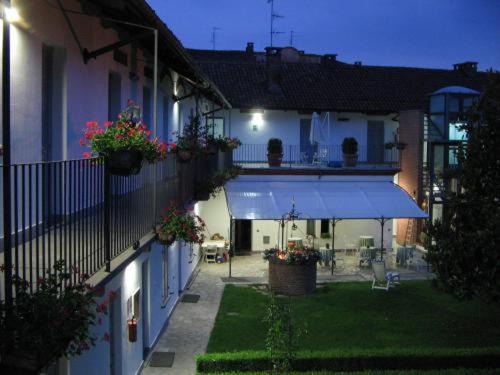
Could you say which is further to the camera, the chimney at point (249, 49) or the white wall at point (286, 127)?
the chimney at point (249, 49)

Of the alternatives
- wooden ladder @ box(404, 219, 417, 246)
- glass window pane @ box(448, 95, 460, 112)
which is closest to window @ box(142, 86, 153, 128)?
wooden ladder @ box(404, 219, 417, 246)

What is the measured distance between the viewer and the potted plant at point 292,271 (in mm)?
18812

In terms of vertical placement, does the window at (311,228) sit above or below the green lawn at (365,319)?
above

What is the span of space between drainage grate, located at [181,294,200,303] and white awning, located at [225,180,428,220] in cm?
369

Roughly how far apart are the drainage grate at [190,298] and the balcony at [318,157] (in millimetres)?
9005

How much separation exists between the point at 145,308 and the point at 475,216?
673 centimetres

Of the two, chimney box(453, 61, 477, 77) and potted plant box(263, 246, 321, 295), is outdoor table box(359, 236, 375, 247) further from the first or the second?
chimney box(453, 61, 477, 77)

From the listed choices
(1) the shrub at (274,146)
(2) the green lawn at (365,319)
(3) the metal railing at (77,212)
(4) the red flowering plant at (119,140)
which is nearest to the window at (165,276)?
(2) the green lawn at (365,319)

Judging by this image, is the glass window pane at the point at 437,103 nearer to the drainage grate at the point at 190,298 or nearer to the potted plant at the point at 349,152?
the potted plant at the point at 349,152

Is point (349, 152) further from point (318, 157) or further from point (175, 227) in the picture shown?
point (175, 227)

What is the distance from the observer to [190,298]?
1823 centimetres

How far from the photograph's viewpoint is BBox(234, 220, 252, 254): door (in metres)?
26.5

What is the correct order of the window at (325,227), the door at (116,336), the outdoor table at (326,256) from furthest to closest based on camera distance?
the window at (325,227) < the outdoor table at (326,256) < the door at (116,336)

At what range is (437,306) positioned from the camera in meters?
17.6
